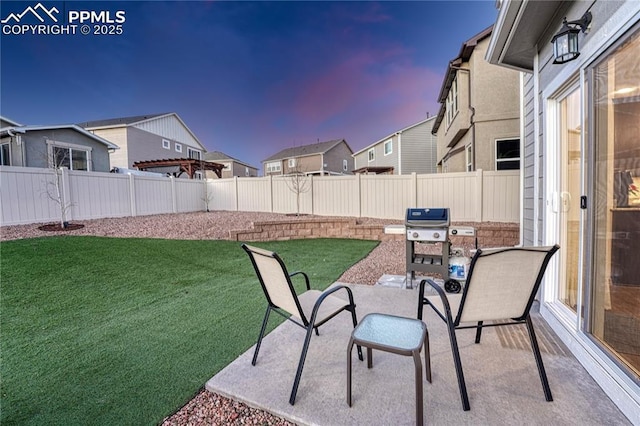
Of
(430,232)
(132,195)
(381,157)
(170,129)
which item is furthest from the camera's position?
(381,157)

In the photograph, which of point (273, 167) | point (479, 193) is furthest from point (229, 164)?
point (479, 193)

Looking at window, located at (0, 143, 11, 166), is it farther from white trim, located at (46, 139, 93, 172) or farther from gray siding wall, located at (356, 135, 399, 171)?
gray siding wall, located at (356, 135, 399, 171)

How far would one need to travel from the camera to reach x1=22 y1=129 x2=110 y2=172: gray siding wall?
462 inches

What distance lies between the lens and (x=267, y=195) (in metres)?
11.4

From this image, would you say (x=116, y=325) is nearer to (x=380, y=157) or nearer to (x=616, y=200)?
(x=616, y=200)

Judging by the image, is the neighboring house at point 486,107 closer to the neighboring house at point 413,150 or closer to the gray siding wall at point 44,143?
the neighboring house at point 413,150

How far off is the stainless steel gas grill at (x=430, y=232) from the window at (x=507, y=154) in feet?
21.9

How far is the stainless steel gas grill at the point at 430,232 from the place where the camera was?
148 inches

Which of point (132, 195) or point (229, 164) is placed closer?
point (132, 195)

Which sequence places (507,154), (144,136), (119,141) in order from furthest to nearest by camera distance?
(144,136)
(119,141)
(507,154)

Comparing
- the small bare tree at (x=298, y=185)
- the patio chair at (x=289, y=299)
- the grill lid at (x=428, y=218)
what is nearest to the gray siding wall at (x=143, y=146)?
the small bare tree at (x=298, y=185)

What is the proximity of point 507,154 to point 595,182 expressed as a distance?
805 centimetres

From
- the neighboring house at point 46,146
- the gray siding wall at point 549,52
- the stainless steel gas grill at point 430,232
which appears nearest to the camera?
the gray siding wall at point 549,52

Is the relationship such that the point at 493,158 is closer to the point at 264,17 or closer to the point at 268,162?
the point at 264,17
